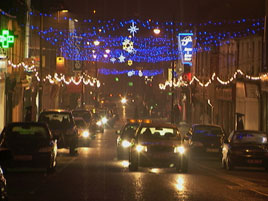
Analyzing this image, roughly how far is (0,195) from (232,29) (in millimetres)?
43416

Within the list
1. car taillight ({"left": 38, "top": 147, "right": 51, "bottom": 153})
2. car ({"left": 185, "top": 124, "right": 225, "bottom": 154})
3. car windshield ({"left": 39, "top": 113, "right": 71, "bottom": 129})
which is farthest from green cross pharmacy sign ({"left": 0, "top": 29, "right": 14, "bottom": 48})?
car taillight ({"left": 38, "top": 147, "right": 51, "bottom": 153})

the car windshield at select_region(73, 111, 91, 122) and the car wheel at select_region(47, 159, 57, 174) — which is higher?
the car windshield at select_region(73, 111, 91, 122)

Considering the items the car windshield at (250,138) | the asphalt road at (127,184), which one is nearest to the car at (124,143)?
the asphalt road at (127,184)

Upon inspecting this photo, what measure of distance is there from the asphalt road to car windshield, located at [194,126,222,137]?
21.7 feet

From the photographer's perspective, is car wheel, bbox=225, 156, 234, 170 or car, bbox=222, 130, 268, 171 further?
car wheel, bbox=225, 156, 234, 170

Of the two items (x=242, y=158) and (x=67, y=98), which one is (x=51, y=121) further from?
(x=67, y=98)

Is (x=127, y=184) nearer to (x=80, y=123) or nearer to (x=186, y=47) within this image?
(x=80, y=123)

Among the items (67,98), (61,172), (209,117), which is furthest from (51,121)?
(67,98)

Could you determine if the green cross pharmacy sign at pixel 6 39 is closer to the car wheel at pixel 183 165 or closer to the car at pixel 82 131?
the car at pixel 82 131

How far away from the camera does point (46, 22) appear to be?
74.4 meters

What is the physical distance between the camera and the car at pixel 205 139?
30.3 metres

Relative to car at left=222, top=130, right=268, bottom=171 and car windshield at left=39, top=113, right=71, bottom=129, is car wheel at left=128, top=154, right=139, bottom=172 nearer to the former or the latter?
car at left=222, top=130, right=268, bottom=171

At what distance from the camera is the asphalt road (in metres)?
14.5

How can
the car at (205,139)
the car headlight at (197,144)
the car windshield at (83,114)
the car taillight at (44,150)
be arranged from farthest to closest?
1. the car windshield at (83,114)
2. the car headlight at (197,144)
3. the car at (205,139)
4. the car taillight at (44,150)
